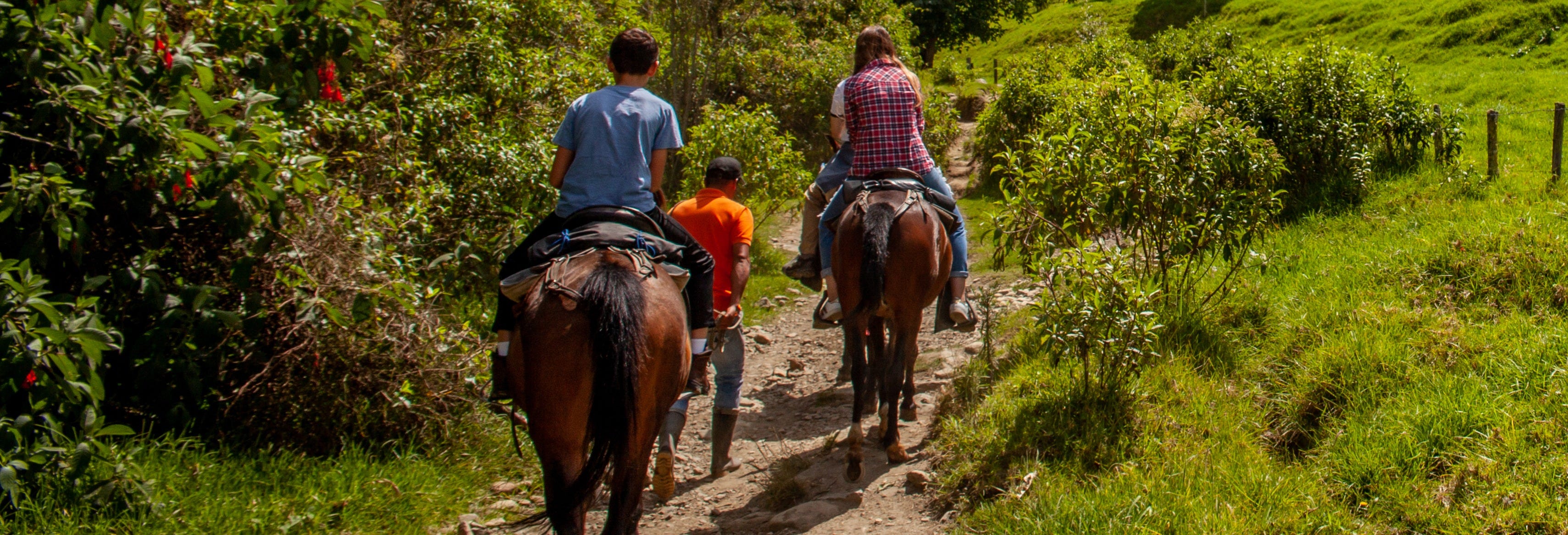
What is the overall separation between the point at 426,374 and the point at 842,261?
7.80 ft

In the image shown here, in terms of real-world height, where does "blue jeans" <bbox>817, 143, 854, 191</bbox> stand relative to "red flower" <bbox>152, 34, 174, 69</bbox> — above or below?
below

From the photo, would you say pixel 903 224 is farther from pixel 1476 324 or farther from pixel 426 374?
pixel 1476 324

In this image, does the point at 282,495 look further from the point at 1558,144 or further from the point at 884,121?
the point at 1558,144

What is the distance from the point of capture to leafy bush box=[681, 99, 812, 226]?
478 inches

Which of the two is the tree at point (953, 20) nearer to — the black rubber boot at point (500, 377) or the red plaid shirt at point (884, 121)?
the red plaid shirt at point (884, 121)

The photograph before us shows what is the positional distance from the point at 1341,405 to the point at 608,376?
3847 millimetres

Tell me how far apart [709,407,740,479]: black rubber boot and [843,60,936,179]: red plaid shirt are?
1697 millimetres

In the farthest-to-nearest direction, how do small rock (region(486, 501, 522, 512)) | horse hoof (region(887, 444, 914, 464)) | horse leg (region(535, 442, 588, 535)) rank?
horse hoof (region(887, 444, 914, 464)) < small rock (region(486, 501, 522, 512)) < horse leg (region(535, 442, 588, 535))

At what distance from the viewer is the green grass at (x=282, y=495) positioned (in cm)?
461

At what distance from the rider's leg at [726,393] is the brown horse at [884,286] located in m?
0.65

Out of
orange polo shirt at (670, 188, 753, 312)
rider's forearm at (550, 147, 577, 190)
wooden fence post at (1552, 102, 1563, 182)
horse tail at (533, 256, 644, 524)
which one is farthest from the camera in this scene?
wooden fence post at (1552, 102, 1563, 182)

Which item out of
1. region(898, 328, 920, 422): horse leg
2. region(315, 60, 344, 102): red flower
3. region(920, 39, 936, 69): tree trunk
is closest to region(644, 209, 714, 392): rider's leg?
region(315, 60, 344, 102): red flower

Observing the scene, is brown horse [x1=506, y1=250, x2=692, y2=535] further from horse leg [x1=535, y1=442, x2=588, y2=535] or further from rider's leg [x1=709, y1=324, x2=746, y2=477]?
rider's leg [x1=709, y1=324, x2=746, y2=477]

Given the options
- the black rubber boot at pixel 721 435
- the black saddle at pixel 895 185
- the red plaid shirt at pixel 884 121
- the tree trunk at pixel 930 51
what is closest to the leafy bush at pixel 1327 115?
the red plaid shirt at pixel 884 121
